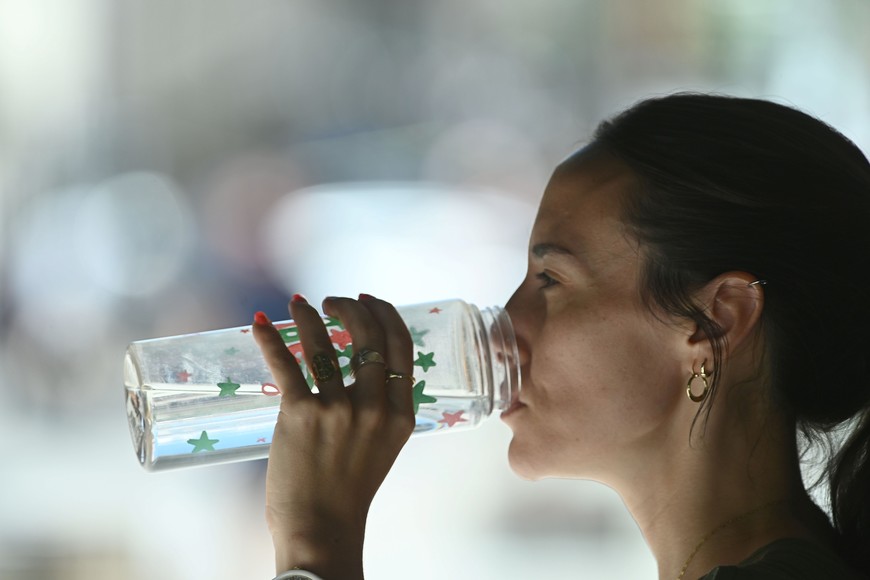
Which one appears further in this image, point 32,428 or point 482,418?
point 32,428

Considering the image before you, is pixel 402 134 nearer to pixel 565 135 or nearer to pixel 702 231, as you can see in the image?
pixel 565 135

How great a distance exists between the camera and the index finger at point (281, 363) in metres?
0.86

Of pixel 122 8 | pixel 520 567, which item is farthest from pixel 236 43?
pixel 520 567

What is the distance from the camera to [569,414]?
98 cm

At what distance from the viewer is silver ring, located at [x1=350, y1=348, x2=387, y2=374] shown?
89 centimetres

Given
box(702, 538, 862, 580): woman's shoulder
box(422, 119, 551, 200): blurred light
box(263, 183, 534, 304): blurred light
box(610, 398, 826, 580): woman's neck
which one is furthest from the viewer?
box(422, 119, 551, 200): blurred light

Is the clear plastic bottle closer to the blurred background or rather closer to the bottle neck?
the bottle neck

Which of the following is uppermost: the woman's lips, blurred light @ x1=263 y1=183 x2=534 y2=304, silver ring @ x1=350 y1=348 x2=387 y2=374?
silver ring @ x1=350 y1=348 x2=387 y2=374

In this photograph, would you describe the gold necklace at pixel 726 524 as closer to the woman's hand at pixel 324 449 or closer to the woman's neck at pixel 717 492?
the woman's neck at pixel 717 492

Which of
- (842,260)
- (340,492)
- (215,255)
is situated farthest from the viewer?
(215,255)

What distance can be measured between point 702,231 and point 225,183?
77.7 inches

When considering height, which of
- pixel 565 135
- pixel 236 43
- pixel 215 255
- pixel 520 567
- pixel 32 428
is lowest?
pixel 520 567

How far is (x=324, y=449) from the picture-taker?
87 centimetres

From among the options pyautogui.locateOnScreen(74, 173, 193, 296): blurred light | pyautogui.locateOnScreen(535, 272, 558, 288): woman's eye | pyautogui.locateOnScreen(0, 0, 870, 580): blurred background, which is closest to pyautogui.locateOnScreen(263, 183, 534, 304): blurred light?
pyautogui.locateOnScreen(0, 0, 870, 580): blurred background
